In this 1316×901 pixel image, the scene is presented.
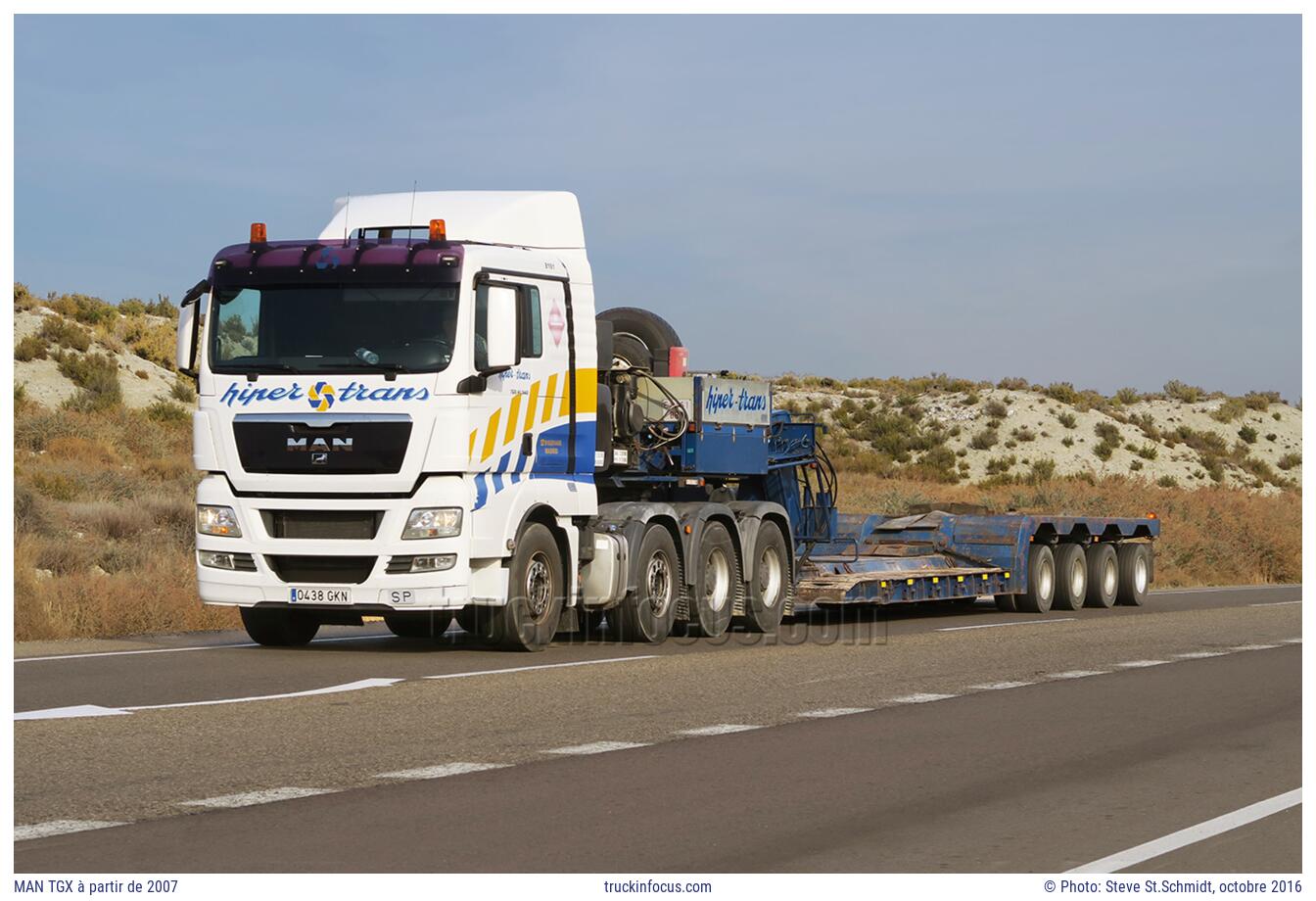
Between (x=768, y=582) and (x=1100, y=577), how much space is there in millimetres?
7922

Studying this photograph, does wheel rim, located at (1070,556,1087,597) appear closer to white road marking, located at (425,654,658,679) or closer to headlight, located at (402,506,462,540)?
white road marking, located at (425,654,658,679)

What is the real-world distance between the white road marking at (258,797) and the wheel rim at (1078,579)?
58.4 feet

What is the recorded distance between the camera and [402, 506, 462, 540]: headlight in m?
15.0

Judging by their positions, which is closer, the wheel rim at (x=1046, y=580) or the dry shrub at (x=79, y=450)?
the wheel rim at (x=1046, y=580)

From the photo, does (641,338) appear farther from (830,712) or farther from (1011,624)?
(830,712)

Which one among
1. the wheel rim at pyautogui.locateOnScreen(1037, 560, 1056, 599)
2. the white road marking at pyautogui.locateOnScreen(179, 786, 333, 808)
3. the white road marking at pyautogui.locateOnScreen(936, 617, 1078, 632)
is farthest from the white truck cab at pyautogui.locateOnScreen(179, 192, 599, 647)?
the wheel rim at pyautogui.locateOnScreen(1037, 560, 1056, 599)

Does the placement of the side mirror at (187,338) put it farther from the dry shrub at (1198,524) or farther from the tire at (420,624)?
the dry shrub at (1198,524)

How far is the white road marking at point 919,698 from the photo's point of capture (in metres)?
12.8

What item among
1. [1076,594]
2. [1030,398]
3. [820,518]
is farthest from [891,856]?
[1030,398]

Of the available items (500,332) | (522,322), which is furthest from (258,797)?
(522,322)

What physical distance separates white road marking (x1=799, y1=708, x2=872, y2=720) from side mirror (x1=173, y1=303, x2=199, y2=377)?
6412 mm

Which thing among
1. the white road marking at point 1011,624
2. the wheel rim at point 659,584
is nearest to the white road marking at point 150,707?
the wheel rim at point 659,584

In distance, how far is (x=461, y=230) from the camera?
16.6 metres

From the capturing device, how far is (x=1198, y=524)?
41.1m
